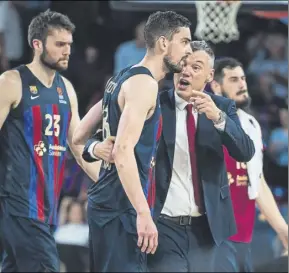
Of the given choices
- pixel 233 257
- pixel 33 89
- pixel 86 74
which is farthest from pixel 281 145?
pixel 33 89

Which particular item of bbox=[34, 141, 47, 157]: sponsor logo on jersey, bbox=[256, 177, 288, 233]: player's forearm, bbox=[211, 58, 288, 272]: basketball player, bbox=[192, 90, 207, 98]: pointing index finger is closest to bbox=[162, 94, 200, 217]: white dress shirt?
bbox=[192, 90, 207, 98]: pointing index finger

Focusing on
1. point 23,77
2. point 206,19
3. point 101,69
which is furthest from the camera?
point 101,69

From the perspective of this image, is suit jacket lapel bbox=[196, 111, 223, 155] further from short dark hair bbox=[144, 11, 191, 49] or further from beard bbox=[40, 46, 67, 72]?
beard bbox=[40, 46, 67, 72]

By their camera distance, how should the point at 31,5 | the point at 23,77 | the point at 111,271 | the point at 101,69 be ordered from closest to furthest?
the point at 111,271, the point at 23,77, the point at 31,5, the point at 101,69

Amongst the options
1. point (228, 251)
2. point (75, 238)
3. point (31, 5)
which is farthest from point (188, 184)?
point (31, 5)

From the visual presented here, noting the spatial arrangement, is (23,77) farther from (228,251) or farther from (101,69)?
(101,69)

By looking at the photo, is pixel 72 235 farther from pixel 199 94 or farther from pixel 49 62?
pixel 199 94

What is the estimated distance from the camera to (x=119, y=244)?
673 centimetres

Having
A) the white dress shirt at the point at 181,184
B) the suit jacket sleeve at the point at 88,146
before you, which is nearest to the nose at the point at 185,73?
the white dress shirt at the point at 181,184

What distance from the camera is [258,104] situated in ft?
44.3

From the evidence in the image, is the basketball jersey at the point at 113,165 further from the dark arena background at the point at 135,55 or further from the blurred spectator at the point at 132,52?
the blurred spectator at the point at 132,52

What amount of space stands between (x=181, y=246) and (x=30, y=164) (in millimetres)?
1150

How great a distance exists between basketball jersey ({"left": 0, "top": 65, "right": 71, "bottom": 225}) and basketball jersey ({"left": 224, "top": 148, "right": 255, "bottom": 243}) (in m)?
1.43

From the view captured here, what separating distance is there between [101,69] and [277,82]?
2168mm
